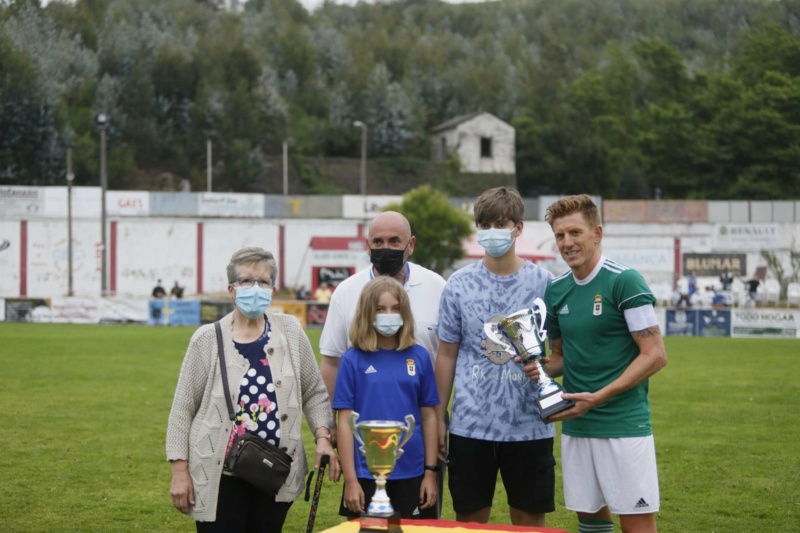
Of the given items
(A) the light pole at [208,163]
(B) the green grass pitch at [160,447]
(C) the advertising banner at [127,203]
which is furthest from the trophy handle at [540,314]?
(A) the light pole at [208,163]

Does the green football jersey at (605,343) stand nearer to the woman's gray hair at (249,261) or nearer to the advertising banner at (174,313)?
the woman's gray hair at (249,261)

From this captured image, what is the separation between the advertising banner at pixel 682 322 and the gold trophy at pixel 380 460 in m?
30.1

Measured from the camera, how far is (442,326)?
551cm

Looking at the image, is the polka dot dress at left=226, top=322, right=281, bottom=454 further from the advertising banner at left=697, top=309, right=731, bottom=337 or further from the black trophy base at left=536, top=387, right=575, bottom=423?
the advertising banner at left=697, top=309, right=731, bottom=337

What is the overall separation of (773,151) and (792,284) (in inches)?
1072

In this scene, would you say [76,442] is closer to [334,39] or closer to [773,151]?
[773,151]

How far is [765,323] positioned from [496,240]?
1154 inches

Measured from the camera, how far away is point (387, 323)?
5023 millimetres

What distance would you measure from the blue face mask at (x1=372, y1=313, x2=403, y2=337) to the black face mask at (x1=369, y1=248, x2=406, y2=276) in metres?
0.57

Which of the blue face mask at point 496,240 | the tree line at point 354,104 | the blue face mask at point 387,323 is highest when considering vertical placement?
the tree line at point 354,104

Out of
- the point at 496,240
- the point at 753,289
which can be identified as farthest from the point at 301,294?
the point at 496,240

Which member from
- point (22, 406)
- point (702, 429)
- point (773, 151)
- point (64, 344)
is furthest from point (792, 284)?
point (22, 406)

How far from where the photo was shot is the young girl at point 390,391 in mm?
5059

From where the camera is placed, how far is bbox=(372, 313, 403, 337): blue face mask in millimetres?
5016
